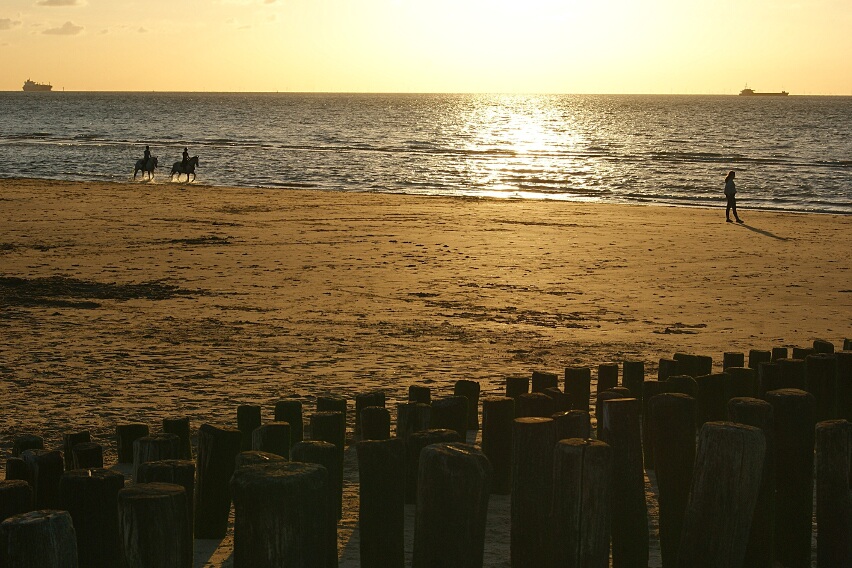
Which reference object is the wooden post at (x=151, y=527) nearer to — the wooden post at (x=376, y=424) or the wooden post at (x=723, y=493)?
the wooden post at (x=723, y=493)

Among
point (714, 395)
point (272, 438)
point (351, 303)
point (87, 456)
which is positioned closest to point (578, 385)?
point (714, 395)

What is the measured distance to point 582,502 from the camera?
3.68m

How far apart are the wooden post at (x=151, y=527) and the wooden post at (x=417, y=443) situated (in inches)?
49.4

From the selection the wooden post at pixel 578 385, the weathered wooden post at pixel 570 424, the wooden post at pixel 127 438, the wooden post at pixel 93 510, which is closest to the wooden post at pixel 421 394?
the wooden post at pixel 578 385

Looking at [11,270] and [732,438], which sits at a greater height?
[732,438]

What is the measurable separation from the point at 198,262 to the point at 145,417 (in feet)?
27.1

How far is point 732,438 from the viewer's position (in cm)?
380

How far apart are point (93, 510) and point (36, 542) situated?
0.77 metres

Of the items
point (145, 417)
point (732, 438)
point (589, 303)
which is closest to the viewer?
point (732, 438)

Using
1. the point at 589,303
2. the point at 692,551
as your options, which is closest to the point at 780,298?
the point at 589,303

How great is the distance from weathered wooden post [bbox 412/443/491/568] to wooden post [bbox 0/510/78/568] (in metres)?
1.20

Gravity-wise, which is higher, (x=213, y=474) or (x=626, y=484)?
(x=626, y=484)

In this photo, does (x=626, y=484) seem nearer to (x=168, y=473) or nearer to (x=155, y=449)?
(x=168, y=473)

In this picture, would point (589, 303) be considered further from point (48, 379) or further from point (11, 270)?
point (11, 270)
